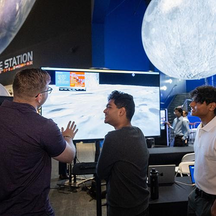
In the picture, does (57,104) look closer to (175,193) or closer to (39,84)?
(39,84)

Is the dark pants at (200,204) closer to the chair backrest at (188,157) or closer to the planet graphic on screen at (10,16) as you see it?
the chair backrest at (188,157)

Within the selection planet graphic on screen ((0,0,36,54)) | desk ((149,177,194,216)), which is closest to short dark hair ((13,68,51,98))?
planet graphic on screen ((0,0,36,54))

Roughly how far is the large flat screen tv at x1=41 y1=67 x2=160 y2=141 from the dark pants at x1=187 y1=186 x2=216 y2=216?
82 centimetres

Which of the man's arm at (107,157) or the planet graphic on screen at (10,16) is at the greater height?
the planet graphic on screen at (10,16)

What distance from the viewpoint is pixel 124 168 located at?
131 cm

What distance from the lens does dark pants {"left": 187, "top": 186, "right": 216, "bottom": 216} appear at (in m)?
1.35

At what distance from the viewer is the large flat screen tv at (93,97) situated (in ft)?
6.25

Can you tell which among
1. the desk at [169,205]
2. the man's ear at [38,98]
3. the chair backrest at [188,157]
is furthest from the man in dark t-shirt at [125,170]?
the chair backrest at [188,157]

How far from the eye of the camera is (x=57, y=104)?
1.90 metres

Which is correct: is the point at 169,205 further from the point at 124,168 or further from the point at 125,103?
the point at 125,103

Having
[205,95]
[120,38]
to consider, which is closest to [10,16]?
[205,95]

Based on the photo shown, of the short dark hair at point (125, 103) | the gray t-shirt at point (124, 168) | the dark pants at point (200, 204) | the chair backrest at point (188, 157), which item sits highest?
the short dark hair at point (125, 103)

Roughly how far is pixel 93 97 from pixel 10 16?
94 centimetres

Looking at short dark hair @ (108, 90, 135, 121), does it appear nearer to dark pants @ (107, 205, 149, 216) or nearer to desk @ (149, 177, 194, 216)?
dark pants @ (107, 205, 149, 216)
